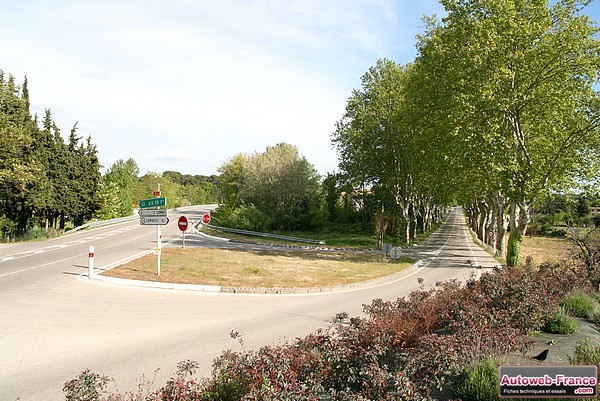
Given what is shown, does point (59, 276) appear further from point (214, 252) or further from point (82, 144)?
point (82, 144)

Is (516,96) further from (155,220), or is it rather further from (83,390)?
(83,390)

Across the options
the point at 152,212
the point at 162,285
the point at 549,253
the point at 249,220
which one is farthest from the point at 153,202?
the point at 549,253

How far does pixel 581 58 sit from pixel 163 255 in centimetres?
2552

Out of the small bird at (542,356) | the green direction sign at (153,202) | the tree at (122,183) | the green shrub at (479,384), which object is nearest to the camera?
the green shrub at (479,384)

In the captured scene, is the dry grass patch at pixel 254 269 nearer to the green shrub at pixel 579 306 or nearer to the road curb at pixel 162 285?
the road curb at pixel 162 285

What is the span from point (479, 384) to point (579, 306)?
7.59 m

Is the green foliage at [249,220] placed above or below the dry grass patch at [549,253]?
above

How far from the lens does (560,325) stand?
9.29 metres

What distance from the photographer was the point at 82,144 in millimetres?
44062

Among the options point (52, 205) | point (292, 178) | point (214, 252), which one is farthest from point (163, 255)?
point (292, 178)

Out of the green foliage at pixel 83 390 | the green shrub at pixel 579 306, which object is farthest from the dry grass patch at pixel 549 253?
the green foliage at pixel 83 390

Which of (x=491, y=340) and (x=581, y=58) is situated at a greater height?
(x=581, y=58)

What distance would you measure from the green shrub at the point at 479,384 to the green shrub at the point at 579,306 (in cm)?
665

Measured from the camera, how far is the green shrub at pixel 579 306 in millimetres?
11062
